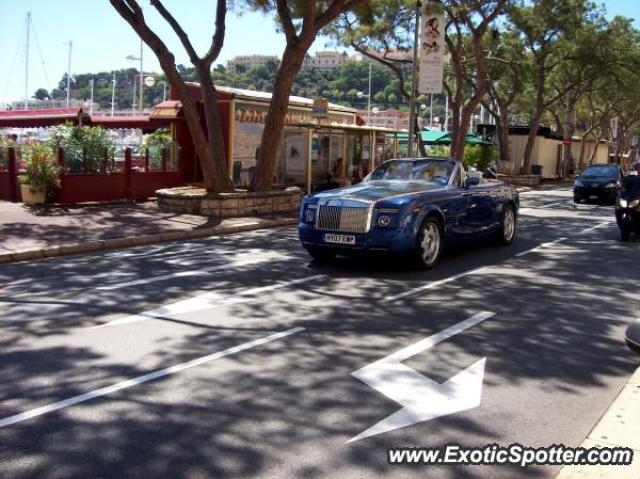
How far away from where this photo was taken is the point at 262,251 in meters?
11.8

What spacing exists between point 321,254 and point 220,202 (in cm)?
643

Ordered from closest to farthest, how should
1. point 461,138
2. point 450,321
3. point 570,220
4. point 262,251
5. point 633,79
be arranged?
point 450,321 → point 262,251 → point 570,220 → point 461,138 → point 633,79

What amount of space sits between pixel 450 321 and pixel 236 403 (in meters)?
3.01

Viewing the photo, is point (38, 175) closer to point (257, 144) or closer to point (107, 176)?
point (107, 176)

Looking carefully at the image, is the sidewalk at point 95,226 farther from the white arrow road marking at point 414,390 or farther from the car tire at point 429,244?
the white arrow road marking at point 414,390

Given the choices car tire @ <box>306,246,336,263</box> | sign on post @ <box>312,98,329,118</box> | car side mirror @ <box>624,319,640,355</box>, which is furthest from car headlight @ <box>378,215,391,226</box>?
sign on post @ <box>312,98,329,118</box>

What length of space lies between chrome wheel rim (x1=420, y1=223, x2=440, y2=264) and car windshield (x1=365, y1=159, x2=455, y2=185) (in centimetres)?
107

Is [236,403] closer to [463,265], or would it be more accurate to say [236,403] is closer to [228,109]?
[463,265]

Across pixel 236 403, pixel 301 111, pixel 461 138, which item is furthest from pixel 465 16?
pixel 236 403

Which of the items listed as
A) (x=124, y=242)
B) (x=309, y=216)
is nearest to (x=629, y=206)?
(x=309, y=216)

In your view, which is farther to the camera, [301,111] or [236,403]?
[301,111]

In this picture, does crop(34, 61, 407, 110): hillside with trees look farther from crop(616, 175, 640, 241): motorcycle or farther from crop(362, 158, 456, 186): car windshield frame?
crop(362, 158, 456, 186): car windshield frame

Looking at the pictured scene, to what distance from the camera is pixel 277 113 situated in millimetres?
17250

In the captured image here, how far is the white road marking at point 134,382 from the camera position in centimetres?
435
